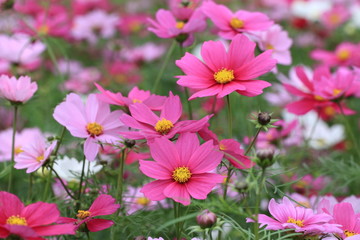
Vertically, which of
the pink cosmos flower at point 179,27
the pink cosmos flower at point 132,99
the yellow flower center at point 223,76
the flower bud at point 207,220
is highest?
the pink cosmos flower at point 179,27

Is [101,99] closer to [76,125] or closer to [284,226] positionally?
[76,125]

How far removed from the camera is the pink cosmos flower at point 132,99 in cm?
82

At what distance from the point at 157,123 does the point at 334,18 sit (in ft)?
5.40

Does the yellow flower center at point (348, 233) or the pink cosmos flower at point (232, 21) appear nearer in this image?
the yellow flower center at point (348, 233)

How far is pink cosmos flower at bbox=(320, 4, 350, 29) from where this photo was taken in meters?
2.19

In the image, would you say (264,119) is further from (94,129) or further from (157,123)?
(94,129)

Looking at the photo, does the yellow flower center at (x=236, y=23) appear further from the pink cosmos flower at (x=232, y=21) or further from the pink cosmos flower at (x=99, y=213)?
the pink cosmos flower at (x=99, y=213)

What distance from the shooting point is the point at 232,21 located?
993 mm

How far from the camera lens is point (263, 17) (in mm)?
1024

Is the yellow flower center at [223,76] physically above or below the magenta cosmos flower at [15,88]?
above

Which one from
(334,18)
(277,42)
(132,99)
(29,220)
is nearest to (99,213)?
(29,220)

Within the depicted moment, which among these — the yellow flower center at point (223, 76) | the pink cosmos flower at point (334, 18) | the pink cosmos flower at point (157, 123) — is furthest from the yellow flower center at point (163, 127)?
the pink cosmos flower at point (334, 18)

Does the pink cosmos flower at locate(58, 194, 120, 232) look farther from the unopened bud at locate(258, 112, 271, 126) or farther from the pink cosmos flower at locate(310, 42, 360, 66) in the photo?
the pink cosmos flower at locate(310, 42, 360, 66)

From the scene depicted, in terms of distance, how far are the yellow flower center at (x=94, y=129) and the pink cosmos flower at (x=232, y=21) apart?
0.27 metres
